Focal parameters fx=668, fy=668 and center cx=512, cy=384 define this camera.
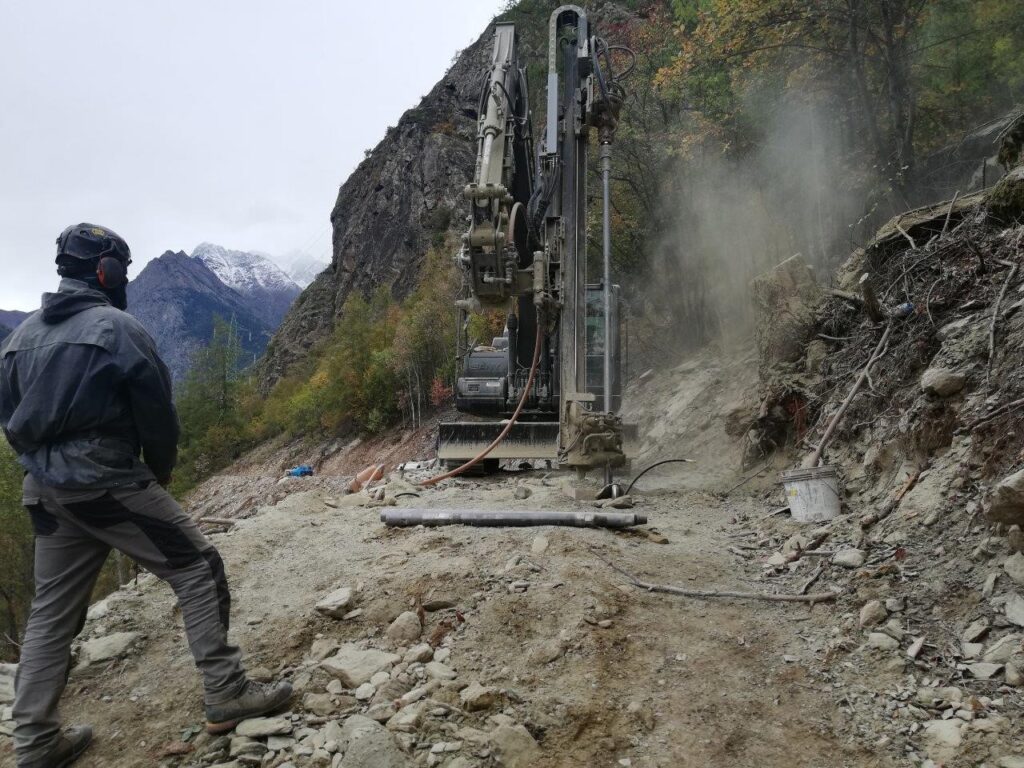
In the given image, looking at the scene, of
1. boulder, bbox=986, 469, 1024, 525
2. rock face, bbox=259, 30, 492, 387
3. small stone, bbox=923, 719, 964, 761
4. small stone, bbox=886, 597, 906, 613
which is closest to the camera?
small stone, bbox=923, 719, 964, 761

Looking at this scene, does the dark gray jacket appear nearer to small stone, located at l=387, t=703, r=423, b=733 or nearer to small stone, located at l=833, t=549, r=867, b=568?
small stone, located at l=387, t=703, r=423, b=733

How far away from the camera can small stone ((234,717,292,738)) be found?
2.28 m

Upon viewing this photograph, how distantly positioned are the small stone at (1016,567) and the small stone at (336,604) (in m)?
2.72

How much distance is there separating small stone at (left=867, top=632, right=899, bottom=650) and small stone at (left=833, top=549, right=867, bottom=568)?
2.11ft

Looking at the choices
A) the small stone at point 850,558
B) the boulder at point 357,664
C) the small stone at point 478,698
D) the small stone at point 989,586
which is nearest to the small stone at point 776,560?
the small stone at point 850,558

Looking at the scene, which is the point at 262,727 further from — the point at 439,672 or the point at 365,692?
the point at 439,672

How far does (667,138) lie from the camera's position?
46.1 ft

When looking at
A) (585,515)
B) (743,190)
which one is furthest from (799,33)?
(585,515)

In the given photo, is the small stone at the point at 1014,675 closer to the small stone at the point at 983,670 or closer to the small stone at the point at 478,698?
the small stone at the point at 983,670

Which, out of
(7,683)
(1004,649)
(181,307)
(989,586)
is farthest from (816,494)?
(181,307)

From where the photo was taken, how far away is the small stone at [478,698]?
2.32 meters

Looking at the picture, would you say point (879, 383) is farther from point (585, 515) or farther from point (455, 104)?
point (455, 104)

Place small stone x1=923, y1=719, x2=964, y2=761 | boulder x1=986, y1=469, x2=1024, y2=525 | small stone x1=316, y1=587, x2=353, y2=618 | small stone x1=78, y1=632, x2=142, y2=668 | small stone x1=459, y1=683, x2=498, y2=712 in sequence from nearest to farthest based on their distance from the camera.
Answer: small stone x1=923, y1=719, x2=964, y2=761, small stone x1=459, y1=683, x2=498, y2=712, boulder x1=986, y1=469, x2=1024, y2=525, small stone x1=78, y1=632, x2=142, y2=668, small stone x1=316, y1=587, x2=353, y2=618

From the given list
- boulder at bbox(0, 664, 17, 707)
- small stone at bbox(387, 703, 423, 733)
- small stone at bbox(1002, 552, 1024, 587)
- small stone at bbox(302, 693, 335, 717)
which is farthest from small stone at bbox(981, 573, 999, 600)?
boulder at bbox(0, 664, 17, 707)
